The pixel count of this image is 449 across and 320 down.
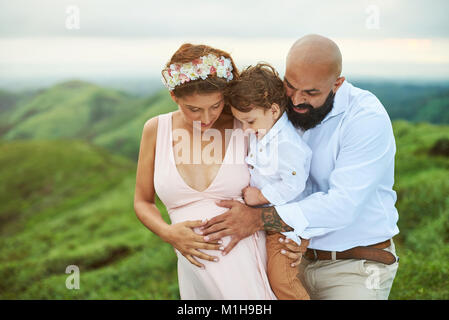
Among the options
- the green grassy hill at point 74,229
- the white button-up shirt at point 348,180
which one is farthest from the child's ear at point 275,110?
the green grassy hill at point 74,229

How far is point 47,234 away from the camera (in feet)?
23.4

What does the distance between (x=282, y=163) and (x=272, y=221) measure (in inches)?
12.6

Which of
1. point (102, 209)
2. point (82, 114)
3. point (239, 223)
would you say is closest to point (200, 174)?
point (239, 223)

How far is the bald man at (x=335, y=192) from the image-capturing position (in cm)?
236

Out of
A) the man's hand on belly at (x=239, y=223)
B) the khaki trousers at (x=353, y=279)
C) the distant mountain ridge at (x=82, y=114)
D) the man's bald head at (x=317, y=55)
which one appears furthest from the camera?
the distant mountain ridge at (x=82, y=114)

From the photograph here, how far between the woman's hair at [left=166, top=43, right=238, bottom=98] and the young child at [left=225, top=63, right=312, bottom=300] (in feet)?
0.25

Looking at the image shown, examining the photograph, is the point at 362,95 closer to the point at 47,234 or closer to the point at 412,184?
the point at 412,184

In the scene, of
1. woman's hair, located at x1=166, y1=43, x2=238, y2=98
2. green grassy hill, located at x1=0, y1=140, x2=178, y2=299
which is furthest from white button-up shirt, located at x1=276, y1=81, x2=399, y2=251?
green grassy hill, located at x1=0, y1=140, x2=178, y2=299

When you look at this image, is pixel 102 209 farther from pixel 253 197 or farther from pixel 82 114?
pixel 253 197

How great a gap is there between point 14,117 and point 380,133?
30.1 feet

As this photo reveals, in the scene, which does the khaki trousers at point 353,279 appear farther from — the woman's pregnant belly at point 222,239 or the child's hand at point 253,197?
the child's hand at point 253,197

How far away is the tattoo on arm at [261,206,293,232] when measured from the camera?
2387 millimetres

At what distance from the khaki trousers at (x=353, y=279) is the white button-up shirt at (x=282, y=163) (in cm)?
39
